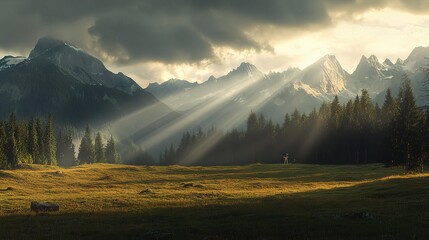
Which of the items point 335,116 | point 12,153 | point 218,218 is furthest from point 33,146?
point 218,218

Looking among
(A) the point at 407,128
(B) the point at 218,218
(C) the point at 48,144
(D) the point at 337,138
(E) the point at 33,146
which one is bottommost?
(B) the point at 218,218

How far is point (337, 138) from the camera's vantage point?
137 meters

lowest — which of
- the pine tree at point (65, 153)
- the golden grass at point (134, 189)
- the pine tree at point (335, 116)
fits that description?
the golden grass at point (134, 189)

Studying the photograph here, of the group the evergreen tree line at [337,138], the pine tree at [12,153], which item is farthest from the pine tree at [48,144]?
the evergreen tree line at [337,138]

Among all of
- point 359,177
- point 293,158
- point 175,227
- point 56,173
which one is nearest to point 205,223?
point 175,227

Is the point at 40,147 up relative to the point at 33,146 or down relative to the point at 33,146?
down

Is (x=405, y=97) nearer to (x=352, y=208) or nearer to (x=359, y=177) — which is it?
(x=359, y=177)

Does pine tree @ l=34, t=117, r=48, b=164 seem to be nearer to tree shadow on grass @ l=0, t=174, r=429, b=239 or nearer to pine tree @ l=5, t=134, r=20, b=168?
pine tree @ l=5, t=134, r=20, b=168

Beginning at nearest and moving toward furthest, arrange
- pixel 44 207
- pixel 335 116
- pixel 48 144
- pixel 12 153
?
pixel 44 207 → pixel 12 153 → pixel 335 116 → pixel 48 144

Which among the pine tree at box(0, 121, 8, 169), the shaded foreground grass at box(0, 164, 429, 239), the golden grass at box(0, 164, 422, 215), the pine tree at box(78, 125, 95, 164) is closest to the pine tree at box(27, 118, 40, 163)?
the pine tree at box(0, 121, 8, 169)

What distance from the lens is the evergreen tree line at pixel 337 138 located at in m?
88.7

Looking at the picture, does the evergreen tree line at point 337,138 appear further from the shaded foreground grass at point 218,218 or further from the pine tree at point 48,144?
the pine tree at point 48,144

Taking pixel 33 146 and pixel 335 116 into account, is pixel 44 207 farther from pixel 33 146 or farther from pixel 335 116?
pixel 335 116

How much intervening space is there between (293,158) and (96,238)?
130 metres
